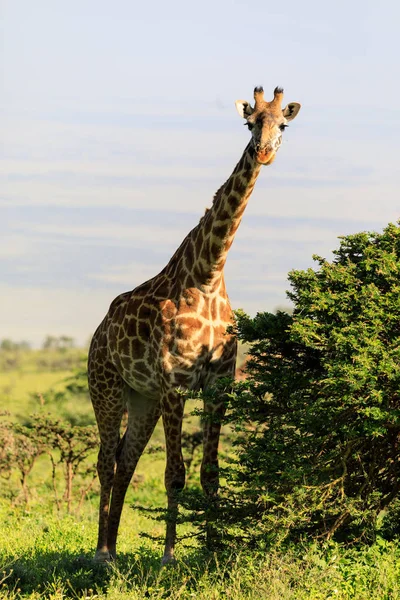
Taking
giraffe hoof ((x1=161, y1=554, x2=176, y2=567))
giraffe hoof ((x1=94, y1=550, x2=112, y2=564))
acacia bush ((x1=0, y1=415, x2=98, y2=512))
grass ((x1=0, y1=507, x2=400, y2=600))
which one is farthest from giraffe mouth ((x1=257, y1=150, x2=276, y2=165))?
acacia bush ((x1=0, y1=415, x2=98, y2=512))

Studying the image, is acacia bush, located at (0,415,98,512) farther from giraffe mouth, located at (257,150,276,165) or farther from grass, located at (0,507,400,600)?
giraffe mouth, located at (257,150,276,165)

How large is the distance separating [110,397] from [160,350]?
192 centimetres

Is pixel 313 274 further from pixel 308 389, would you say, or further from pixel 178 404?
pixel 178 404

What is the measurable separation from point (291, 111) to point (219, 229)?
1.60m

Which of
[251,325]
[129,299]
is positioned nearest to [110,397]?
[129,299]

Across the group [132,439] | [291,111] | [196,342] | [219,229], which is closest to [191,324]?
[196,342]

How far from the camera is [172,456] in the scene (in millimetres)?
10523

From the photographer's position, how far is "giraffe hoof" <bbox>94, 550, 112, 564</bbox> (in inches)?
450

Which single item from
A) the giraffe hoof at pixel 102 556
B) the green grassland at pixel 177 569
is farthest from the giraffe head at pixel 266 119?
the giraffe hoof at pixel 102 556

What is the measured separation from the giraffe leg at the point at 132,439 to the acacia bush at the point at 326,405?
278 centimetres

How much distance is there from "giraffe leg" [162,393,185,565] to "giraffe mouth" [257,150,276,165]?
288 centimetres

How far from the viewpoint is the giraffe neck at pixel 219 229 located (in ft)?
33.3

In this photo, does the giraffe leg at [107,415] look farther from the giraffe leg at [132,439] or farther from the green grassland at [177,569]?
the green grassland at [177,569]

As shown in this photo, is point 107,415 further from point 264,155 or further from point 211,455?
point 264,155
